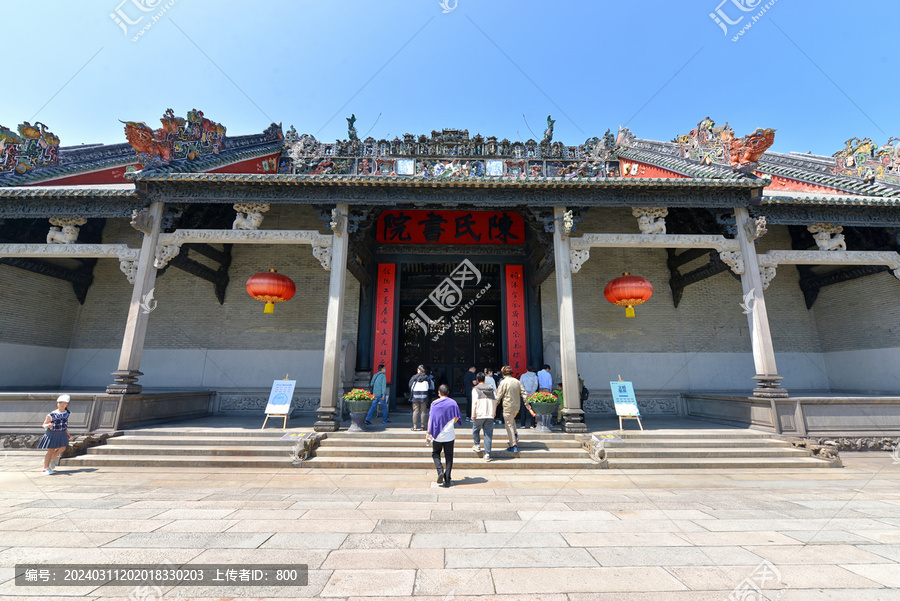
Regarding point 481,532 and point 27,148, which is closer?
point 481,532

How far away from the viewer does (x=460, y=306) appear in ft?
41.3

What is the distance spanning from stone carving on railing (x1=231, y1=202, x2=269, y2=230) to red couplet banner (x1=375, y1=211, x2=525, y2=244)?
11.2 feet

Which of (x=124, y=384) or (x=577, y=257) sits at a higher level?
(x=577, y=257)

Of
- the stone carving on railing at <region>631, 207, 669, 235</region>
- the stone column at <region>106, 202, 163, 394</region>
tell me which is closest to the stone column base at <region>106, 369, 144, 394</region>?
the stone column at <region>106, 202, 163, 394</region>

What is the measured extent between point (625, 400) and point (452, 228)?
657cm

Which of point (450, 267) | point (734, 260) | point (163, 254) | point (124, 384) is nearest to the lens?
point (124, 384)

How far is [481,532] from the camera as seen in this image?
367 cm

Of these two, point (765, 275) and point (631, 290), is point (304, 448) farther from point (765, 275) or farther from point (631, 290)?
point (765, 275)

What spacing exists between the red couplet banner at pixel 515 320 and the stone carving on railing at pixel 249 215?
676 cm

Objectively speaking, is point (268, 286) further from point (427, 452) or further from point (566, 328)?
point (566, 328)

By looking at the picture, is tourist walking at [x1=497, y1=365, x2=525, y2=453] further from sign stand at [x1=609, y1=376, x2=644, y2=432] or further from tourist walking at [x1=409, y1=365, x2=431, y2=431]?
sign stand at [x1=609, y1=376, x2=644, y2=432]

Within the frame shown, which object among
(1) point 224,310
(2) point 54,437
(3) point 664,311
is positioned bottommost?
(2) point 54,437

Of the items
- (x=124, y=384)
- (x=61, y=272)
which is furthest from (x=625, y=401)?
(x=61, y=272)

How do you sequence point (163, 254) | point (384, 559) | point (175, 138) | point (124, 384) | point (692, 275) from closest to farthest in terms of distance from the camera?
point (384, 559) → point (124, 384) → point (163, 254) → point (175, 138) → point (692, 275)
